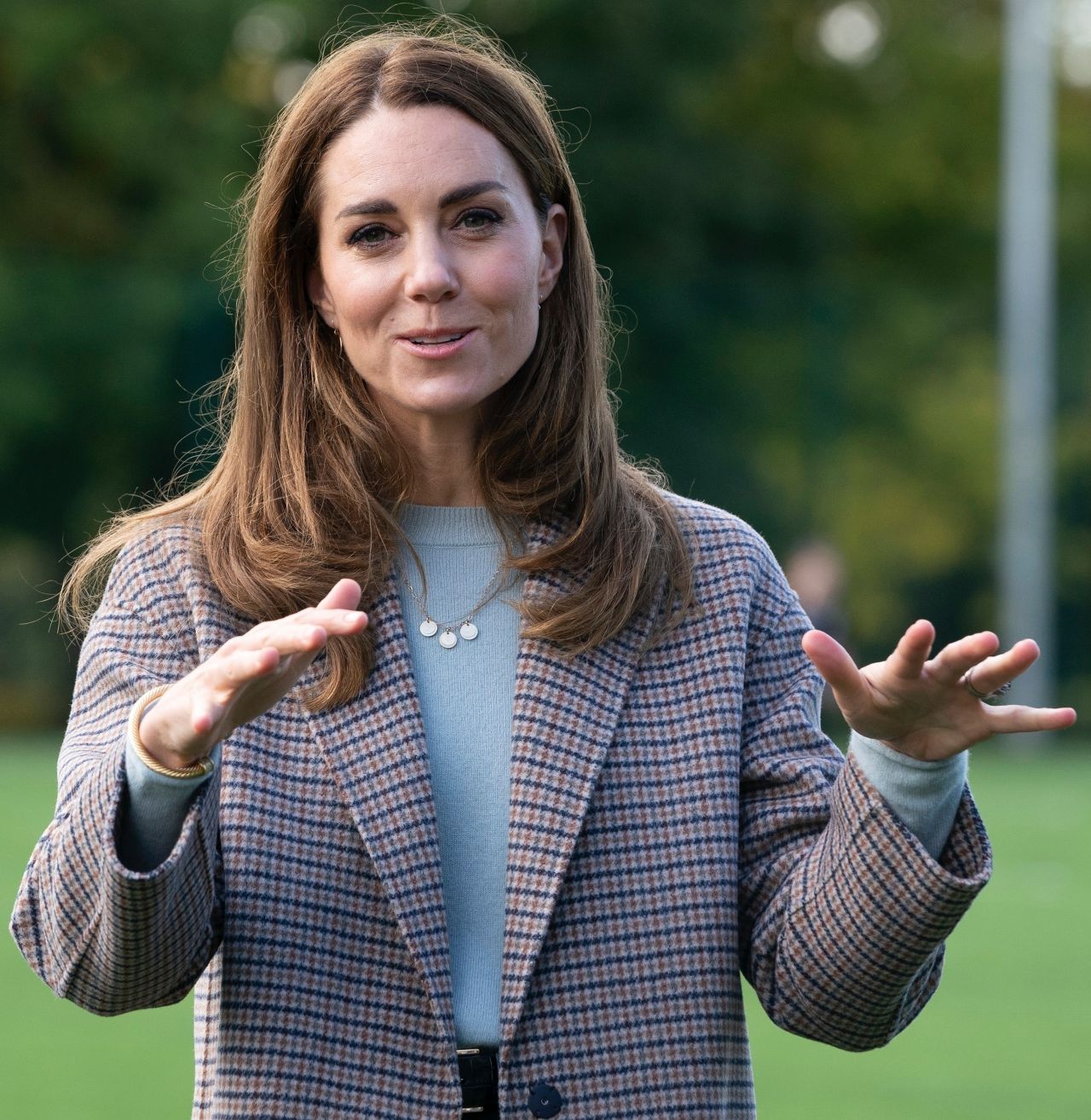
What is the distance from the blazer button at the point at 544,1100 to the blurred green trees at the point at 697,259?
11.2 meters

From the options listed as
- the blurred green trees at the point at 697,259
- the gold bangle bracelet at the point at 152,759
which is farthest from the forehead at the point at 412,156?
the blurred green trees at the point at 697,259

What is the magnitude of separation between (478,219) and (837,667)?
829 millimetres

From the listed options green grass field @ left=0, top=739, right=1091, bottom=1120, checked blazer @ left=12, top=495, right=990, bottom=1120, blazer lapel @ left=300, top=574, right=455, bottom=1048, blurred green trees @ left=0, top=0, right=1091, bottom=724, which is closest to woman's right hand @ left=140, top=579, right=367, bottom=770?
checked blazer @ left=12, top=495, right=990, bottom=1120

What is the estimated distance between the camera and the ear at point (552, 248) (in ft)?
9.62

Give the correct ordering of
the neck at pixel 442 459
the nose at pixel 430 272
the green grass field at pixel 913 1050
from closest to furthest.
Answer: the nose at pixel 430 272 → the neck at pixel 442 459 → the green grass field at pixel 913 1050

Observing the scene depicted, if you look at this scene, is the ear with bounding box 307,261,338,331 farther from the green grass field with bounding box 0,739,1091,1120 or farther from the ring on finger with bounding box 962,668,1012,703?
the green grass field with bounding box 0,739,1091,1120

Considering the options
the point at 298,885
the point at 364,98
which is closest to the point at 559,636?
the point at 298,885

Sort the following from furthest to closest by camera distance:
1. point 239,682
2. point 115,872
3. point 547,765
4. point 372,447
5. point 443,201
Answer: point 372,447 → point 443,201 → point 547,765 → point 115,872 → point 239,682

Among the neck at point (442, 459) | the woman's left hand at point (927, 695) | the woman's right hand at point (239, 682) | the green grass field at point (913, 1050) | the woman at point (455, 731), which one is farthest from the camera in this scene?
the green grass field at point (913, 1050)

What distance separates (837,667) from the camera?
232 cm

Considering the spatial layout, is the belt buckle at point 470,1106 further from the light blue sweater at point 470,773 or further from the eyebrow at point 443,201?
the eyebrow at point 443,201

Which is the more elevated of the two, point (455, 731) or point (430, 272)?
point (430, 272)

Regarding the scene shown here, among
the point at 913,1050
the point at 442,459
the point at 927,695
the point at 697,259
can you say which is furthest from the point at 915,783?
the point at 697,259

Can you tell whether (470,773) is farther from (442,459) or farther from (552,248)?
(552,248)
